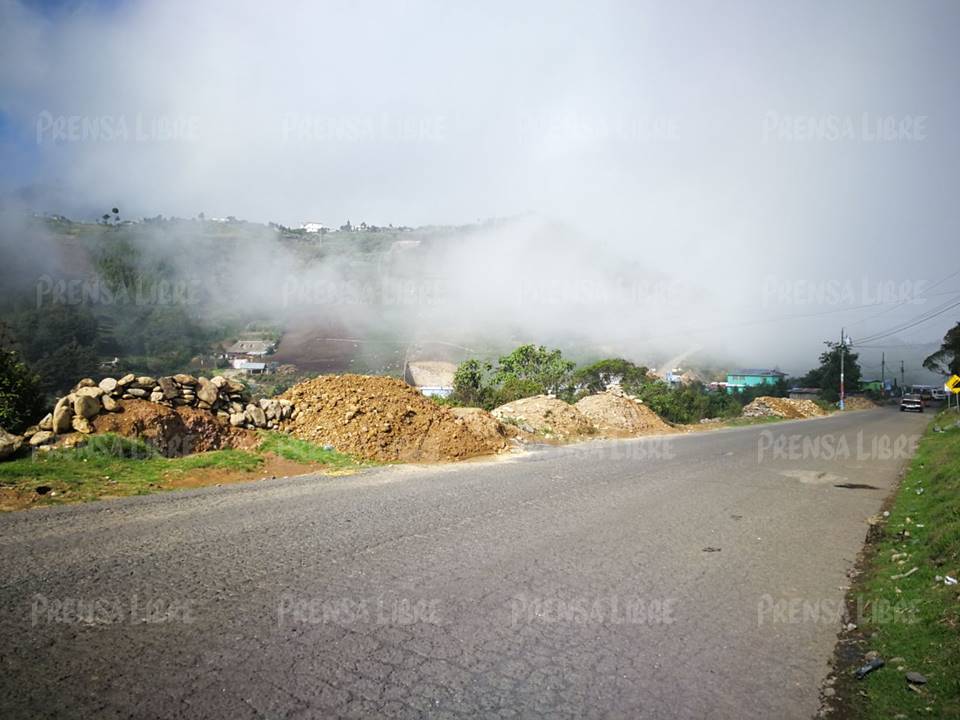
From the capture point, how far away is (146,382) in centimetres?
1156

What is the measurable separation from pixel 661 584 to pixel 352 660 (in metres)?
2.76

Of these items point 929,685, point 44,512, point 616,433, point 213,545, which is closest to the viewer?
point 929,685

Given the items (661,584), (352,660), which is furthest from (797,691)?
(352,660)

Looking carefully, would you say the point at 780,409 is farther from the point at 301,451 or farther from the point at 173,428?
the point at 173,428

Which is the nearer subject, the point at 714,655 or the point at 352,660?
the point at 352,660

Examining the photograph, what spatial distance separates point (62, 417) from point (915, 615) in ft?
42.1

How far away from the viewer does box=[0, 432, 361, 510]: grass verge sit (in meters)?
7.23

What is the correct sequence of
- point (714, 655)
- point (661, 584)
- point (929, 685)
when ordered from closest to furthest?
point (929, 685)
point (714, 655)
point (661, 584)

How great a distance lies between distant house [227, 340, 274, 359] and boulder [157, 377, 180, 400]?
32.0 m

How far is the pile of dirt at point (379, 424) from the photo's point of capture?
1254 centimetres

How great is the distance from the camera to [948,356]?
5772 cm

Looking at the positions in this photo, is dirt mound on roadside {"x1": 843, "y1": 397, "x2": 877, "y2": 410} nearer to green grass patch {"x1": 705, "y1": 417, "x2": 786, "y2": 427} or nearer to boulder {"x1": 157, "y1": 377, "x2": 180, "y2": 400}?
green grass patch {"x1": 705, "y1": 417, "x2": 786, "y2": 427}

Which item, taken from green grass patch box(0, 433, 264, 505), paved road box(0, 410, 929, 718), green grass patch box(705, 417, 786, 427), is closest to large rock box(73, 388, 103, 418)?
green grass patch box(0, 433, 264, 505)

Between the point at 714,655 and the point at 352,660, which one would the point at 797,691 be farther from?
the point at 352,660
